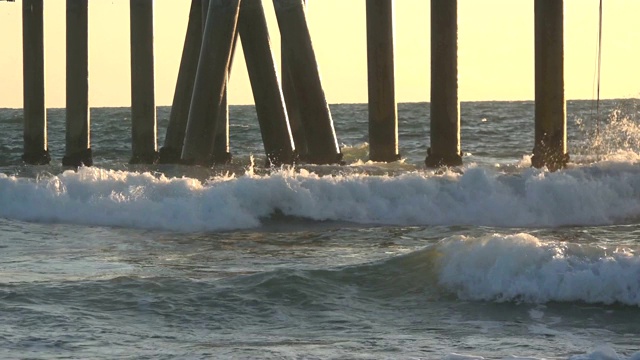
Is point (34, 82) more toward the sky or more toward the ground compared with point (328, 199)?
more toward the sky

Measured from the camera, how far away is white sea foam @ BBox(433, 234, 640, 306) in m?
9.73

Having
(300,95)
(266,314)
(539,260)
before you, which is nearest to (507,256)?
(539,260)

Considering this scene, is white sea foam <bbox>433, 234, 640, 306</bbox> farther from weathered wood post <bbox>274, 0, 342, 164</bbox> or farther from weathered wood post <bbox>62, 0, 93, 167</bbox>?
weathered wood post <bbox>62, 0, 93, 167</bbox>

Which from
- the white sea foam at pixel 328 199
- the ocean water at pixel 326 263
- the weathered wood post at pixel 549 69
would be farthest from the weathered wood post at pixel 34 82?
the weathered wood post at pixel 549 69

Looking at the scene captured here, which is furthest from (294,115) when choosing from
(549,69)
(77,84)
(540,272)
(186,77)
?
(540,272)

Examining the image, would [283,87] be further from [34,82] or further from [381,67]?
[34,82]

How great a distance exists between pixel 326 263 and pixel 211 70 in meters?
6.79

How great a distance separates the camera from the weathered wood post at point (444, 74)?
17.2m

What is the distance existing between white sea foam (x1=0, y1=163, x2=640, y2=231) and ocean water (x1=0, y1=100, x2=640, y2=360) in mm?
26

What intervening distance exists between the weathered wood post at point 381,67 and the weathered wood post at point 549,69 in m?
2.51

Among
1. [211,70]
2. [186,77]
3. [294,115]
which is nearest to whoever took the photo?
[211,70]

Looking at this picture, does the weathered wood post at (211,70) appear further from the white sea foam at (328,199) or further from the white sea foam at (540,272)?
the white sea foam at (540,272)

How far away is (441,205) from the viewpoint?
16172mm

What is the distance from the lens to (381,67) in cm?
1830
